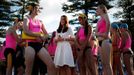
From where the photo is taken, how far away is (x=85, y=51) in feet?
30.5

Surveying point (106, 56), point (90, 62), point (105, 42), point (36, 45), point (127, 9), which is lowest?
point (127, 9)

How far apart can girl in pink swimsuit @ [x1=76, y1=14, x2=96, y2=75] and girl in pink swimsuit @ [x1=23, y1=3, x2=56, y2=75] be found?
5.25 ft

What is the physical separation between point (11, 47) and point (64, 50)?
141 centimetres

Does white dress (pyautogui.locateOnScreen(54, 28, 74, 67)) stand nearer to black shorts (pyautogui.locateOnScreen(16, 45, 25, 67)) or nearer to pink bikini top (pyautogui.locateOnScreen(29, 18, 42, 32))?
black shorts (pyautogui.locateOnScreen(16, 45, 25, 67))

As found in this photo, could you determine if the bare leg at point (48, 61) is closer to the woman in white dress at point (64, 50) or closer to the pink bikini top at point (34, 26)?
the pink bikini top at point (34, 26)

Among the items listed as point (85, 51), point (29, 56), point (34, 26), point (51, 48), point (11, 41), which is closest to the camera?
point (29, 56)

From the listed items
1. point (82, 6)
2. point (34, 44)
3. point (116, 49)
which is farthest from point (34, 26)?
point (82, 6)

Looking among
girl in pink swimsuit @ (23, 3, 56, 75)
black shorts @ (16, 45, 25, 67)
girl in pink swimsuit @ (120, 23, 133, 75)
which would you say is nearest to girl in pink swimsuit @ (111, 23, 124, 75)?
girl in pink swimsuit @ (120, 23, 133, 75)

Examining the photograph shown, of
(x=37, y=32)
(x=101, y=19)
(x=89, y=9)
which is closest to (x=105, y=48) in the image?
(x=101, y=19)

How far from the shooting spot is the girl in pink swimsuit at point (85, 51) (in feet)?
30.1

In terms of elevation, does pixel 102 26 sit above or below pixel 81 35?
above

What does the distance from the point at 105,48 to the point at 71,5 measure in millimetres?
32781

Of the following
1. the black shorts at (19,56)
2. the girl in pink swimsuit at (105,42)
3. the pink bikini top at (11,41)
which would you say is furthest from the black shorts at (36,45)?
the black shorts at (19,56)

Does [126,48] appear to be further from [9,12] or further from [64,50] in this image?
[9,12]
